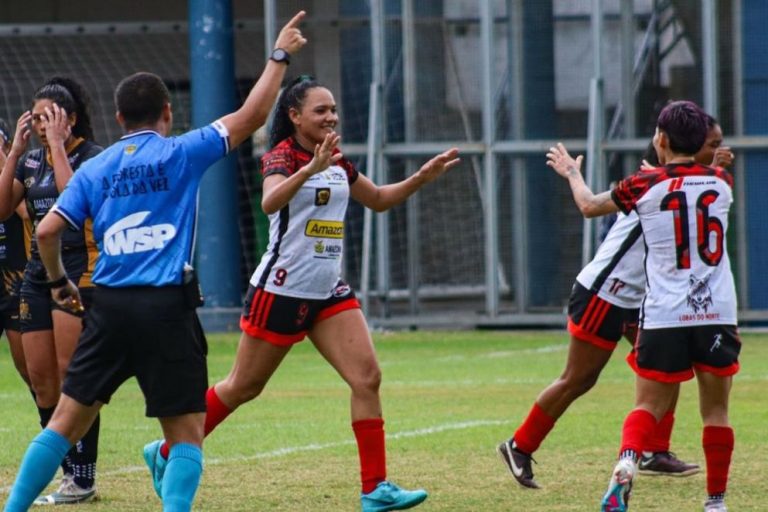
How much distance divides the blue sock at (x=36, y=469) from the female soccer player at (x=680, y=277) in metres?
2.39

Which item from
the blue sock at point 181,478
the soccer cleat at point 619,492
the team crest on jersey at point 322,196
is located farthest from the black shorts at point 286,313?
the soccer cleat at point 619,492

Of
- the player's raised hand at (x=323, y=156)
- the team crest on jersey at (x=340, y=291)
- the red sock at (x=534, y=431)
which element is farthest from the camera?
the red sock at (x=534, y=431)

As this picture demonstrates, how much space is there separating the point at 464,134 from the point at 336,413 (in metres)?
10.2

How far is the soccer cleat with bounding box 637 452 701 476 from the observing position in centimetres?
886

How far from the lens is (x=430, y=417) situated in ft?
39.5

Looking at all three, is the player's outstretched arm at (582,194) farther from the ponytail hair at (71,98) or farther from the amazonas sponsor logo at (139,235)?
the ponytail hair at (71,98)

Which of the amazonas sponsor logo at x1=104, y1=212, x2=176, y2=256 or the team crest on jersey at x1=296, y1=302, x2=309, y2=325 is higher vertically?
the amazonas sponsor logo at x1=104, y1=212, x2=176, y2=256

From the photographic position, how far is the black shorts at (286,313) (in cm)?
784

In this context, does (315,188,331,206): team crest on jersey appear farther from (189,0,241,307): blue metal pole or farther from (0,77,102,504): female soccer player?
(189,0,241,307): blue metal pole

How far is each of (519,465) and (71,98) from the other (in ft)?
9.62

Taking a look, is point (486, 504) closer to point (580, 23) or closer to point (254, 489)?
point (254, 489)

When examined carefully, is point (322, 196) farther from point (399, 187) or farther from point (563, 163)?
point (563, 163)

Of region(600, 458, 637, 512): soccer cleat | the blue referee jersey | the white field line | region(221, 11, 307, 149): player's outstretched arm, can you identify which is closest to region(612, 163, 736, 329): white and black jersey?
region(600, 458, 637, 512): soccer cleat

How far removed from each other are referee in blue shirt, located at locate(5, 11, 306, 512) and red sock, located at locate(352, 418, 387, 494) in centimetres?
127
